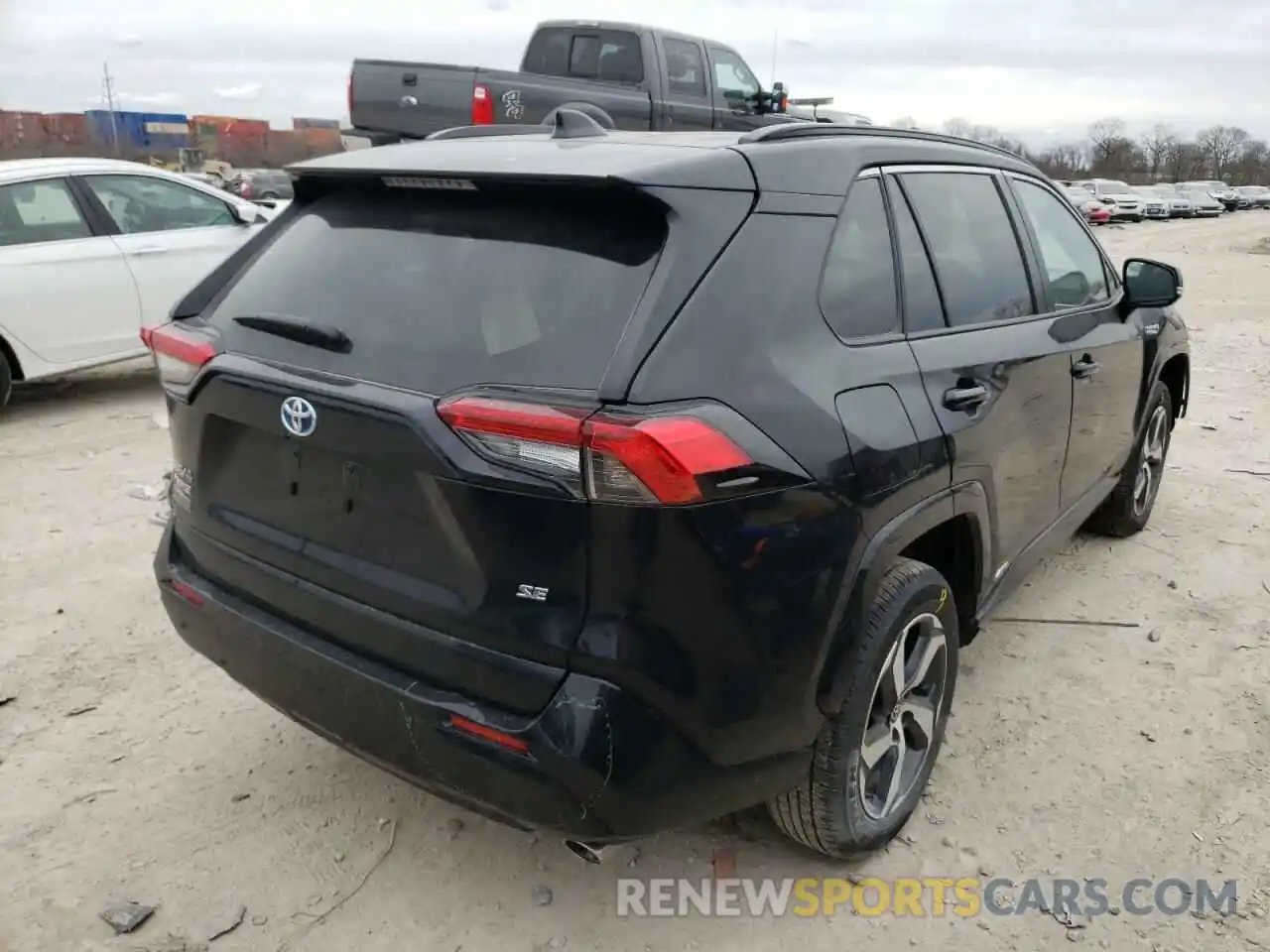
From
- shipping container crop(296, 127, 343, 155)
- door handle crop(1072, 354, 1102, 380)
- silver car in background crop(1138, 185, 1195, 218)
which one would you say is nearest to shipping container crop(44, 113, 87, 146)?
shipping container crop(296, 127, 343, 155)

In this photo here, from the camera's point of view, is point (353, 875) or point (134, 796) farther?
point (134, 796)

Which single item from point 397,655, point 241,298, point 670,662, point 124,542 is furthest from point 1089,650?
point 124,542

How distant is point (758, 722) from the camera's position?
2074 millimetres

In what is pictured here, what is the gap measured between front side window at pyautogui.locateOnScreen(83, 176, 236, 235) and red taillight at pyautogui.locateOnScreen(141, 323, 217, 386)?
5.41 metres

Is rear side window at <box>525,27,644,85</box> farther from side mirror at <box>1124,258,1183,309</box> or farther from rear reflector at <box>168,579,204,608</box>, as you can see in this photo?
rear reflector at <box>168,579,204,608</box>

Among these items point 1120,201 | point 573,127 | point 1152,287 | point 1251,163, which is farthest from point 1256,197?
point 573,127

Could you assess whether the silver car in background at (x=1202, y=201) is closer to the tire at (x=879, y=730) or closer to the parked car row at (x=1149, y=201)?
the parked car row at (x=1149, y=201)

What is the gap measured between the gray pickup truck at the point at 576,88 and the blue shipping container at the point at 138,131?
58324mm

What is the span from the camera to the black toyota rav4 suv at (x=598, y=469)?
189 centimetres

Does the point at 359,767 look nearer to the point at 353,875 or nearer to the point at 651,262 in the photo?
the point at 353,875

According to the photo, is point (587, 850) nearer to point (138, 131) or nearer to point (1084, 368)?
Result: point (1084, 368)

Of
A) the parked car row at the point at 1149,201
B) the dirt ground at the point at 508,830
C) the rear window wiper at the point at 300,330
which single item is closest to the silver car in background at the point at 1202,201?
the parked car row at the point at 1149,201

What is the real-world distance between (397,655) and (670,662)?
611 millimetres

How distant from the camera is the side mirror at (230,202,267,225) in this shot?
8.09 m
